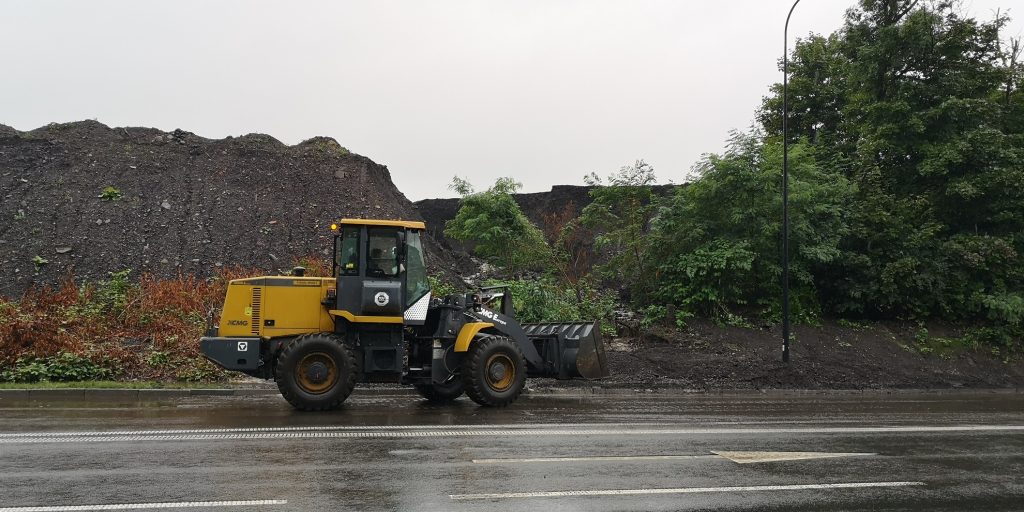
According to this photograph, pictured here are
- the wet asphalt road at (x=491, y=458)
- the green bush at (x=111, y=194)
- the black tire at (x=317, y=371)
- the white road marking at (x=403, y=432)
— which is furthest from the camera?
the green bush at (x=111, y=194)

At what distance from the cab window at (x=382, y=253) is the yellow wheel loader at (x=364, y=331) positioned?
→ 2 cm

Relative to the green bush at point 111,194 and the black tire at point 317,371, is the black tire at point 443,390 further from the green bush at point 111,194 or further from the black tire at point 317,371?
the green bush at point 111,194

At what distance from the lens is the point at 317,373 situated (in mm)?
12016

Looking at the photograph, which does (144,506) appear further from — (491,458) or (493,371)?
(493,371)

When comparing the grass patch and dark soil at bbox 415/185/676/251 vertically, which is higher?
dark soil at bbox 415/185/676/251

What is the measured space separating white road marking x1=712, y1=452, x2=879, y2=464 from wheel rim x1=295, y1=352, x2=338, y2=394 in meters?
6.21

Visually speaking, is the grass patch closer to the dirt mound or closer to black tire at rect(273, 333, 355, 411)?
black tire at rect(273, 333, 355, 411)

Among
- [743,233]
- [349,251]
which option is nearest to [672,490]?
[349,251]

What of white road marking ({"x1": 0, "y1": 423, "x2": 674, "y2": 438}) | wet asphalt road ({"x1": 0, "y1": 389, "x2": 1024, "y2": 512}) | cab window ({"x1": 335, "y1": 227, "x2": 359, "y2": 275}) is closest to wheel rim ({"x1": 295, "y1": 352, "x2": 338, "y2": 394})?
wet asphalt road ({"x1": 0, "y1": 389, "x2": 1024, "y2": 512})

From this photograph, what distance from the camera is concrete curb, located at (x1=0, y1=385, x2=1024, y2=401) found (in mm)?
13891

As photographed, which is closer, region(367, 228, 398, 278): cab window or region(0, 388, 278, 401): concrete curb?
region(367, 228, 398, 278): cab window

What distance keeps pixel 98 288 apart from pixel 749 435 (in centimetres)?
1845

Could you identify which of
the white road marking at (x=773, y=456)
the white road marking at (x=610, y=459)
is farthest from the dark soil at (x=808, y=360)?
the white road marking at (x=610, y=459)

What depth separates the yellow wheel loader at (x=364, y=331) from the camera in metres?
12.0
